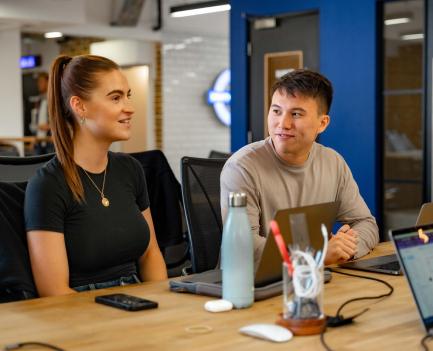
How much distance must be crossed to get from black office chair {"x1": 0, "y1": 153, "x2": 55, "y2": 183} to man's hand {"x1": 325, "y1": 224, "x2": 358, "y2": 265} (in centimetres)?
113

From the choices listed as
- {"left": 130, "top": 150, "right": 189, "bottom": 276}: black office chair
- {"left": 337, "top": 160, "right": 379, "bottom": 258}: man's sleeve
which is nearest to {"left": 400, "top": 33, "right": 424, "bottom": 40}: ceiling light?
{"left": 130, "top": 150, "right": 189, "bottom": 276}: black office chair

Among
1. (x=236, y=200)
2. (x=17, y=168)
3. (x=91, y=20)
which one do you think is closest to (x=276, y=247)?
(x=236, y=200)

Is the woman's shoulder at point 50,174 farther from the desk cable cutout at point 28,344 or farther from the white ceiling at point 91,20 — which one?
the white ceiling at point 91,20

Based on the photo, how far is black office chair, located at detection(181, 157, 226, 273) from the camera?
2799mm

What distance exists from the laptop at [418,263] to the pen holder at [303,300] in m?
0.20

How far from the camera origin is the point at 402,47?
5906 millimetres

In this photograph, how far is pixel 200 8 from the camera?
952 cm

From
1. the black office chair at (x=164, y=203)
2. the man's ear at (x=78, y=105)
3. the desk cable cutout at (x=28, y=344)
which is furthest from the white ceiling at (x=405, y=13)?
the desk cable cutout at (x=28, y=344)

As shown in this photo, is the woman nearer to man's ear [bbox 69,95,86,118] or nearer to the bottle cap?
man's ear [bbox 69,95,86,118]

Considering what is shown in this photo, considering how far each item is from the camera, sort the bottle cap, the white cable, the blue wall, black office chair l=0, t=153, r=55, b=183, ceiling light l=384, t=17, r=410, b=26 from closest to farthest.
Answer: the white cable, the bottle cap, black office chair l=0, t=153, r=55, b=183, ceiling light l=384, t=17, r=410, b=26, the blue wall

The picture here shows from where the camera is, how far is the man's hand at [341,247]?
2.31 m

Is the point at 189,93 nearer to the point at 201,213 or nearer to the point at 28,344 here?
the point at 201,213

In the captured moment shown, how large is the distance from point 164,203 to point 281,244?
2136 mm

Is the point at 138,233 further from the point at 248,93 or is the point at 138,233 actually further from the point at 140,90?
the point at 140,90
